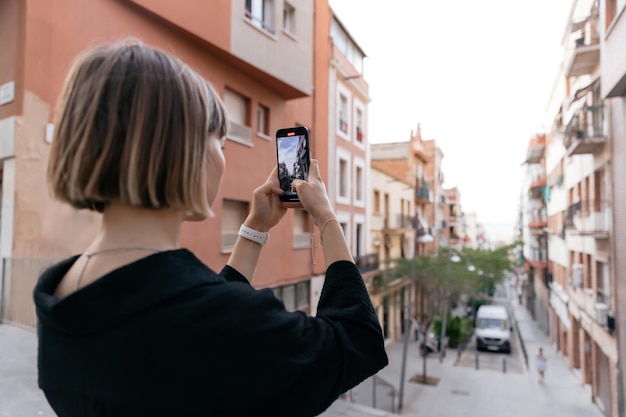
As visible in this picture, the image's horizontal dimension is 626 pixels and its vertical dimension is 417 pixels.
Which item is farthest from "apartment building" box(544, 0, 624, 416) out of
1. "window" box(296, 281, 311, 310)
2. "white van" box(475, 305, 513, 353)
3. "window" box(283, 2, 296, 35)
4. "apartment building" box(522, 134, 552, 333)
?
"apartment building" box(522, 134, 552, 333)

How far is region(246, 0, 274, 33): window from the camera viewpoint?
7066 millimetres

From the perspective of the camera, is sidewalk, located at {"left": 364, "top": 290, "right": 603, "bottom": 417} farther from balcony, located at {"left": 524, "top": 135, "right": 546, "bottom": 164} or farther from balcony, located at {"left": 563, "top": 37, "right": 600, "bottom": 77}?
balcony, located at {"left": 524, "top": 135, "right": 546, "bottom": 164}

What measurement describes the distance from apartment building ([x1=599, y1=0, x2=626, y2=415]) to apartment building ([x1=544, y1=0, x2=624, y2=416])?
0.13 ft

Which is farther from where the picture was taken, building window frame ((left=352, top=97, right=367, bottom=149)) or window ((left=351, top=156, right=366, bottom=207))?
window ((left=351, top=156, right=366, bottom=207))

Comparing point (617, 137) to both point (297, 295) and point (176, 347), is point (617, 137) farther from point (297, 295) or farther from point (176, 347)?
point (176, 347)

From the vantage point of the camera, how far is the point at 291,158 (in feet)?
3.58

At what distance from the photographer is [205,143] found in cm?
73

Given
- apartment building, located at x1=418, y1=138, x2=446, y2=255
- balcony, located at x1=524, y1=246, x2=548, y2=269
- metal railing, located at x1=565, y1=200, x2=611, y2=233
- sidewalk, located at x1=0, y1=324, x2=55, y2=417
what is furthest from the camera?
apartment building, located at x1=418, y1=138, x2=446, y2=255

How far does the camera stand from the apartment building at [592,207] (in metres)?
8.91

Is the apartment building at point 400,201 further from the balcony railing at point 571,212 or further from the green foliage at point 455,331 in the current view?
the balcony railing at point 571,212

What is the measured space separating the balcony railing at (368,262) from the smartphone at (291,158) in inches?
467

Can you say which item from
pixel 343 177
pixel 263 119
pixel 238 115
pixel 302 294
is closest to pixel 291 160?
pixel 238 115

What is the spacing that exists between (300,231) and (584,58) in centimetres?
778

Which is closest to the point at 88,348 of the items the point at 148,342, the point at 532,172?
the point at 148,342
